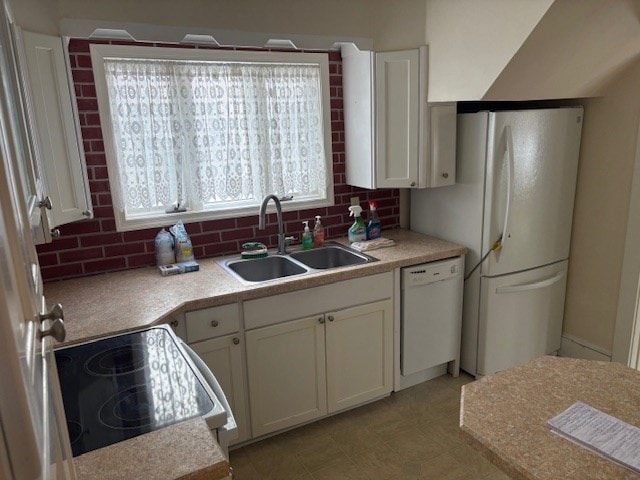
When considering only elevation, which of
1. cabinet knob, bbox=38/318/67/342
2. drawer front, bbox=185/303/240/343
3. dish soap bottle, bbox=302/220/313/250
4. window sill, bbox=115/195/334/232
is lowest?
drawer front, bbox=185/303/240/343

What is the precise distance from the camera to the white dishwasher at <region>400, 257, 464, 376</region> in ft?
8.82

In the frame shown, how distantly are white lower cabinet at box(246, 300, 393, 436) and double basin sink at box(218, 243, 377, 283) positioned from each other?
12.2 inches

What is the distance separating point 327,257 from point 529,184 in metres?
1.24

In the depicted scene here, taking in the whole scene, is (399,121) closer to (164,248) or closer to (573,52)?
(573,52)

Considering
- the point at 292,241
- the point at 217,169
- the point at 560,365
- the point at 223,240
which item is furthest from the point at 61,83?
the point at 560,365

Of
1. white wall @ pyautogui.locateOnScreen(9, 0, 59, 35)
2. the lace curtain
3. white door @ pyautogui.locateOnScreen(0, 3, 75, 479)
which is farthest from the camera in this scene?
the lace curtain

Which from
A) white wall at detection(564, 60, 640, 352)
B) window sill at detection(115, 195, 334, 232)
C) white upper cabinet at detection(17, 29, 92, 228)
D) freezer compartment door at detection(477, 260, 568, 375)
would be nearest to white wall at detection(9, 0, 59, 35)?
white upper cabinet at detection(17, 29, 92, 228)

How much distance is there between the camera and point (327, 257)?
2.92 meters

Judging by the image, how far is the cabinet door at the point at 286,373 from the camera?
2316 mm

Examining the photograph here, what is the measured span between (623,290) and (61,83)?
10.3 ft

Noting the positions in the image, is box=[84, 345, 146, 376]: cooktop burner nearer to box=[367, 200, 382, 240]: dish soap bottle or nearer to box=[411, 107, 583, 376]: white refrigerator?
box=[367, 200, 382, 240]: dish soap bottle

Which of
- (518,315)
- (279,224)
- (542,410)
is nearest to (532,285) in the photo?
(518,315)

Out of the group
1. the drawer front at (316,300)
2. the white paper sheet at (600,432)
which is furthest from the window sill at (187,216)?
the white paper sheet at (600,432)

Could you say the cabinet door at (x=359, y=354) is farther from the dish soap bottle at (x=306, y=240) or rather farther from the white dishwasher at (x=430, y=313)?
the dish soap bottle at (x=306, y=240)
